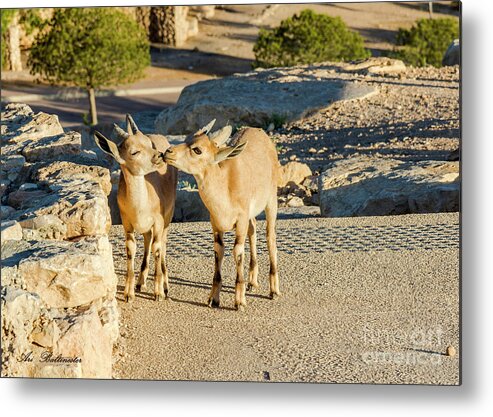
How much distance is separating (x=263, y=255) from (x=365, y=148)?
764 centimetres

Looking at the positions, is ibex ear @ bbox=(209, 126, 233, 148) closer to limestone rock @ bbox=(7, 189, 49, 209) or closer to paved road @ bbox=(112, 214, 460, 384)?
paved road @ bbox=(112, 214, 460, 384)

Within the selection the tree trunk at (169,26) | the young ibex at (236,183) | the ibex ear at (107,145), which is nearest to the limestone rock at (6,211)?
the ibex ear at (107,145)

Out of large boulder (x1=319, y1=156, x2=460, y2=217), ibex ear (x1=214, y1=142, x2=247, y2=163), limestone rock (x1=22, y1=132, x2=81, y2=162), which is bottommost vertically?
large boulder (x1=319, y1=156, x2=460, y2=217)

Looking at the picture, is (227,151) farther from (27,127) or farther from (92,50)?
(92,50)

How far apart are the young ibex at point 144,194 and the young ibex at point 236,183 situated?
31cm

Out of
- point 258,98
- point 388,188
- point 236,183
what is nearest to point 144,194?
point 236,183

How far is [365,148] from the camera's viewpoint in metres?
18.6

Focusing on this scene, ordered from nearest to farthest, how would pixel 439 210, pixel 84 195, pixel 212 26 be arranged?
pixel 84 195 → pixel 439 210 → pixel 212 26

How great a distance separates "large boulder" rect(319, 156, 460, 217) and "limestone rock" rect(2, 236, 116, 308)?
4.87 m

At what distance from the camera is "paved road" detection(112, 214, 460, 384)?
889cm

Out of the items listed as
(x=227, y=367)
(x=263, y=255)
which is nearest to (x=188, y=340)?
(x=227, y=367)

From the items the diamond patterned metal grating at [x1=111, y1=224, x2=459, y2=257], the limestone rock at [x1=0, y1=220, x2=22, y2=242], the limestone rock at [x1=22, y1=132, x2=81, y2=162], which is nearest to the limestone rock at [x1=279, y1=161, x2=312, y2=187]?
the diamond patterned metal grating at [x1=111, y1=224, x2=459, y2=257]

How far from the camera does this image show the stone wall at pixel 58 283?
8.42 metres

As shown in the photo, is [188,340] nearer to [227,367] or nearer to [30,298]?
[227,367]
